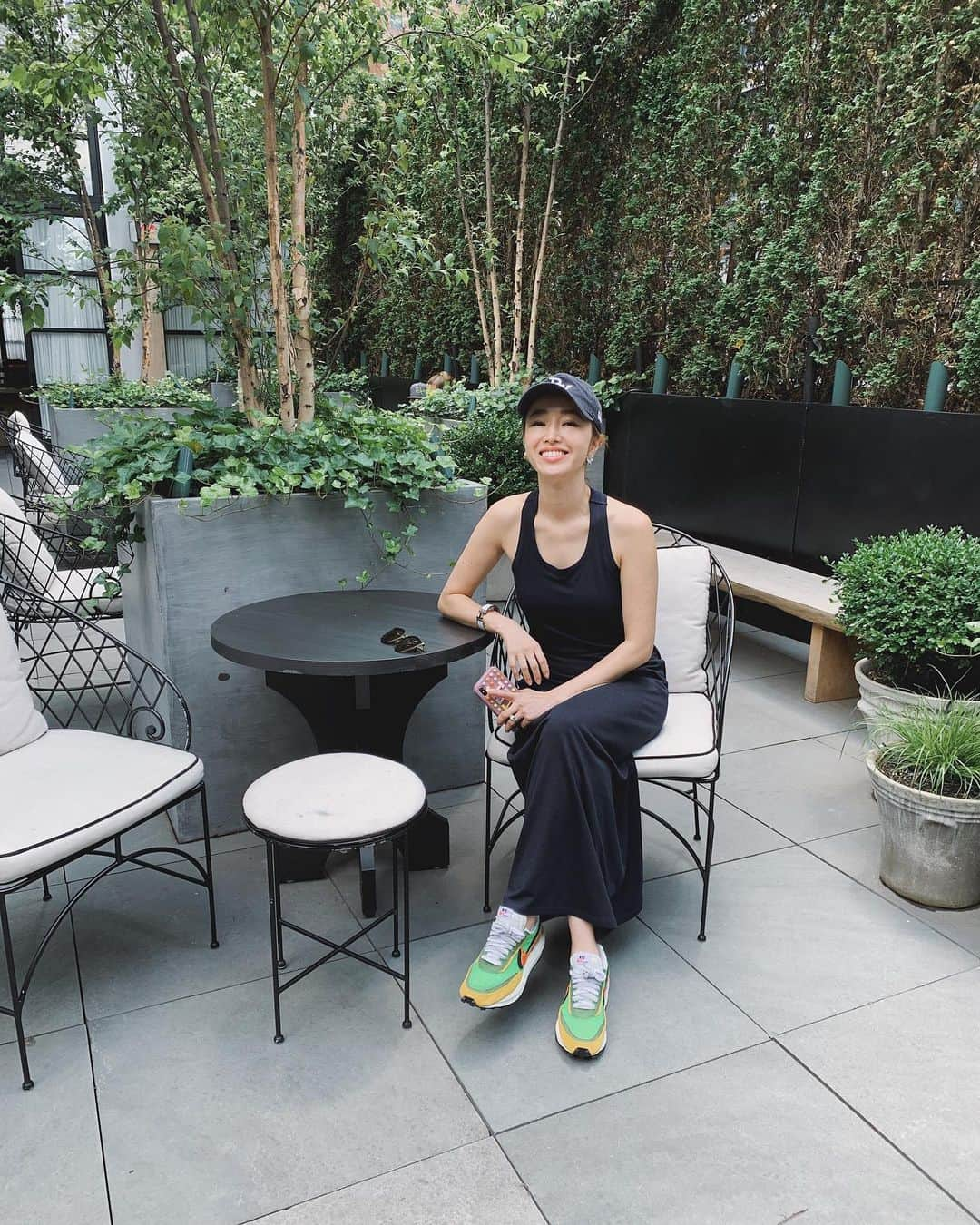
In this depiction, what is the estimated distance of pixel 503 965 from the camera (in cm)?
207

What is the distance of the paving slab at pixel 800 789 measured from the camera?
10.0 ft

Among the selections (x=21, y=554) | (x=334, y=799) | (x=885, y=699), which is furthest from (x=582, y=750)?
(x=21, y=554)

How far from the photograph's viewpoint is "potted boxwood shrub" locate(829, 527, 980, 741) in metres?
3.01

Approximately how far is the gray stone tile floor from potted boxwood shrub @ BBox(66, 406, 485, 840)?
41cm

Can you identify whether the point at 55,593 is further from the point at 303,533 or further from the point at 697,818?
the point at 697,818

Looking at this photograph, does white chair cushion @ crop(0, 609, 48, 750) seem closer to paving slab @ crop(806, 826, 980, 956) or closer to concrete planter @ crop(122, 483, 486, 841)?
concrete planter @ crop(122, 483, 486, 841)

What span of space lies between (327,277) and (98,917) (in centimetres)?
1018

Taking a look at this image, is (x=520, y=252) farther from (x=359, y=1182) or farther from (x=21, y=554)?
(x=359, y=1182)

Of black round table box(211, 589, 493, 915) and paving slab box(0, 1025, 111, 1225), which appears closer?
paving slab box(0, 1025, 111, 1225)

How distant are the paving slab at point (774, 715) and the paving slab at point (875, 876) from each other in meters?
0.74

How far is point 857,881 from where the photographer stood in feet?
8.81

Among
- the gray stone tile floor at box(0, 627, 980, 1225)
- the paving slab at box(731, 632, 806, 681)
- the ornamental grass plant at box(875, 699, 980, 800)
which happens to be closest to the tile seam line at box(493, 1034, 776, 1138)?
the gray stone tile floor at box(0, 627, 980, 1225)

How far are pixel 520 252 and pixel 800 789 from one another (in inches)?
198

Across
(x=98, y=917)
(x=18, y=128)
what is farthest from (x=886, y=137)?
(x=18, y=128)
